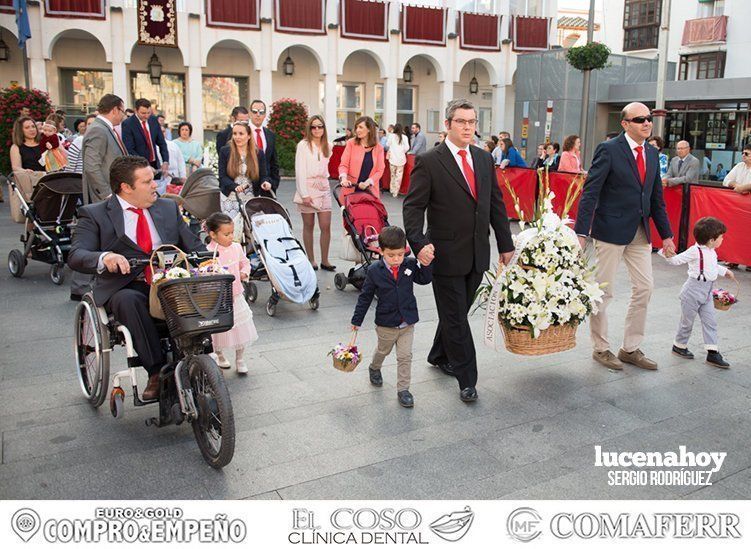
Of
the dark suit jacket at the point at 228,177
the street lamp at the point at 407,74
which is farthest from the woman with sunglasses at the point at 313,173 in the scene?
the street lamp at the point at 407,74

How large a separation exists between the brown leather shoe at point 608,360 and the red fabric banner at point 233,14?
20.6 metres

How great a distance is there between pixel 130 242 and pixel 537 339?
284cm

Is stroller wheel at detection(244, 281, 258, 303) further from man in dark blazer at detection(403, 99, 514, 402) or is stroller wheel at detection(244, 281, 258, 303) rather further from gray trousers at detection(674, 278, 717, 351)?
gray trousers at detection(674, 278, 717, 351)

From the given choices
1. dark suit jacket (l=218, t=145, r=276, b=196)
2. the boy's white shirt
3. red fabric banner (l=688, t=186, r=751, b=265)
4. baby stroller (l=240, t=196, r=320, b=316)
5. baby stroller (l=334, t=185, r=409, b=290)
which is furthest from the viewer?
red fabric banner (l=688, t=186, r=751, b=265)

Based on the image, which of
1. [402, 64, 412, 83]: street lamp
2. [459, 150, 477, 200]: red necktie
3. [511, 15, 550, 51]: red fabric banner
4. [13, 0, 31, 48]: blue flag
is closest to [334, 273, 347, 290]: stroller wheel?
[459, 150, 477, 200]: red necktie

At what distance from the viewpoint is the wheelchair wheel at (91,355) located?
442 centimetres

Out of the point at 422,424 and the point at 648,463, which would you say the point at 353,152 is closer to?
the point at 422,424

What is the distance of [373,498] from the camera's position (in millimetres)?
3729

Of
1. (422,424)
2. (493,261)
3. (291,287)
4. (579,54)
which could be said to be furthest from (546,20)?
(422,424)

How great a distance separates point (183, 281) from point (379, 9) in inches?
930

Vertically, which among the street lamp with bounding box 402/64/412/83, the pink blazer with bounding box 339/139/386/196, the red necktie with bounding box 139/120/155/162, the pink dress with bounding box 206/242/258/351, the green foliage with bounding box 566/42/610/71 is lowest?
the pink dress with bounding box 206/242/258/351

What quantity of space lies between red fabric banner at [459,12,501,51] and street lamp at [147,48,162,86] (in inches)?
432

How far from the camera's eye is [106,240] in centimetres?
448

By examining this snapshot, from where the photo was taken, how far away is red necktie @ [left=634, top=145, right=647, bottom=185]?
5.71 meters
